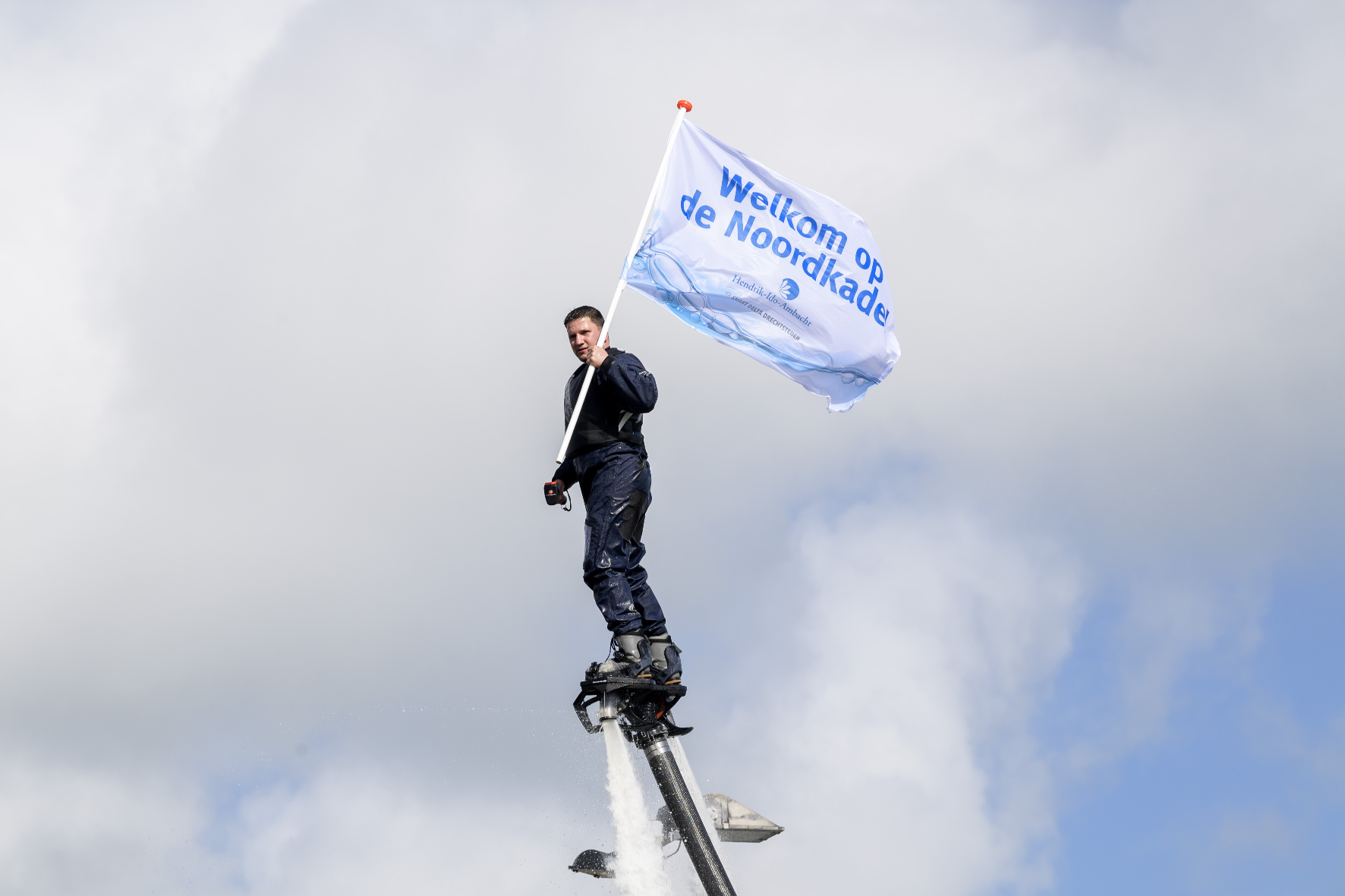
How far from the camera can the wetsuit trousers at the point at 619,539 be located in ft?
48.2

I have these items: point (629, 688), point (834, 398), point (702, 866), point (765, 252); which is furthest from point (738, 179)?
point (702, 866)

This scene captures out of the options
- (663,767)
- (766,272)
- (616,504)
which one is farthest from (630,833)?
(766,272)

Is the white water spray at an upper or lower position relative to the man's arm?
lower

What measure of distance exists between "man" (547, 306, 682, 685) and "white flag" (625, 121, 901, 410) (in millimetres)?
1694

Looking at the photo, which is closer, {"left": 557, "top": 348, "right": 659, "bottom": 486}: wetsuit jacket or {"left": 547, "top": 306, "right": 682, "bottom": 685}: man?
{"left": 557, "top": 348, "right": 659, "bottom": 486}: wetsuit jacket

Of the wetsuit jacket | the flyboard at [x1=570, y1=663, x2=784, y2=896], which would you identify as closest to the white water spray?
the flyboard at [x1=570, y1=663, x2=784, y2=896]

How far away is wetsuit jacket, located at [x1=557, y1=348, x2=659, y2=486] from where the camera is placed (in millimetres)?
14211

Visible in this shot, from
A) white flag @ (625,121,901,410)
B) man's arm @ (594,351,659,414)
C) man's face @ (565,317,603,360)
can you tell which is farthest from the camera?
white flag @ (625,121,901,410)

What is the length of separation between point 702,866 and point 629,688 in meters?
2.44

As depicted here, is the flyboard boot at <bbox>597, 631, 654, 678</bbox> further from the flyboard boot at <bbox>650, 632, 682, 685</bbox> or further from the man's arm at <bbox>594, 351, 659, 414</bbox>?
the man's arm at <bbox>594, 351, 659, 414</bbox>

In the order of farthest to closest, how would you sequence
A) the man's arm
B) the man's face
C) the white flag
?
1. the white flag
2. the man's face
3. the man's arm

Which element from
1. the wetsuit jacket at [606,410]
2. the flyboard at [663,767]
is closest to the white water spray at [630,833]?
the flyboard at [663,767]

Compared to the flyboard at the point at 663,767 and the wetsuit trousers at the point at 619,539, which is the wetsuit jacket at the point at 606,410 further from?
the flyboard at the point at 663,767

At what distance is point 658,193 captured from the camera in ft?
52.6
